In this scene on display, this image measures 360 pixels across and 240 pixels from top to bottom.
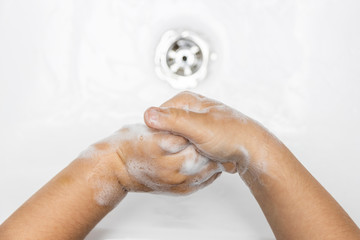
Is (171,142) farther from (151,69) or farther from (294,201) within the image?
(151,69)

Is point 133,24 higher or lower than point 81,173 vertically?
higher

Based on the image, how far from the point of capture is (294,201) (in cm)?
68

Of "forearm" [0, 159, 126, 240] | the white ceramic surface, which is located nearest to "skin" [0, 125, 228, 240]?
"forearm" [0, 159, 126, 240]

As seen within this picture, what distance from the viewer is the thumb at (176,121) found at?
60 cm

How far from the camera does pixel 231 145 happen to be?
2.11 ft

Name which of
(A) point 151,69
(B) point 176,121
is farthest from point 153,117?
(A) point 151,69

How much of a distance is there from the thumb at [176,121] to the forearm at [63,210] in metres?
0.16

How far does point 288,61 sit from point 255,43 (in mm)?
A: 66

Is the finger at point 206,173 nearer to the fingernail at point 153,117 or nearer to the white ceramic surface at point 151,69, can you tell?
the fingernail at point 153,117

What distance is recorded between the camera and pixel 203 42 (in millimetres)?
912

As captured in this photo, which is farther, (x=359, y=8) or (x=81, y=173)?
(x=359, y=8)

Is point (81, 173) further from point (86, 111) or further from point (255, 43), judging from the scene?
point (255, 43)

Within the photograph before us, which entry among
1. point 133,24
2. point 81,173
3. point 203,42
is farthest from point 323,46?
point 81,173

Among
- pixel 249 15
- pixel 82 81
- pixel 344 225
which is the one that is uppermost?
pixel 249 15
